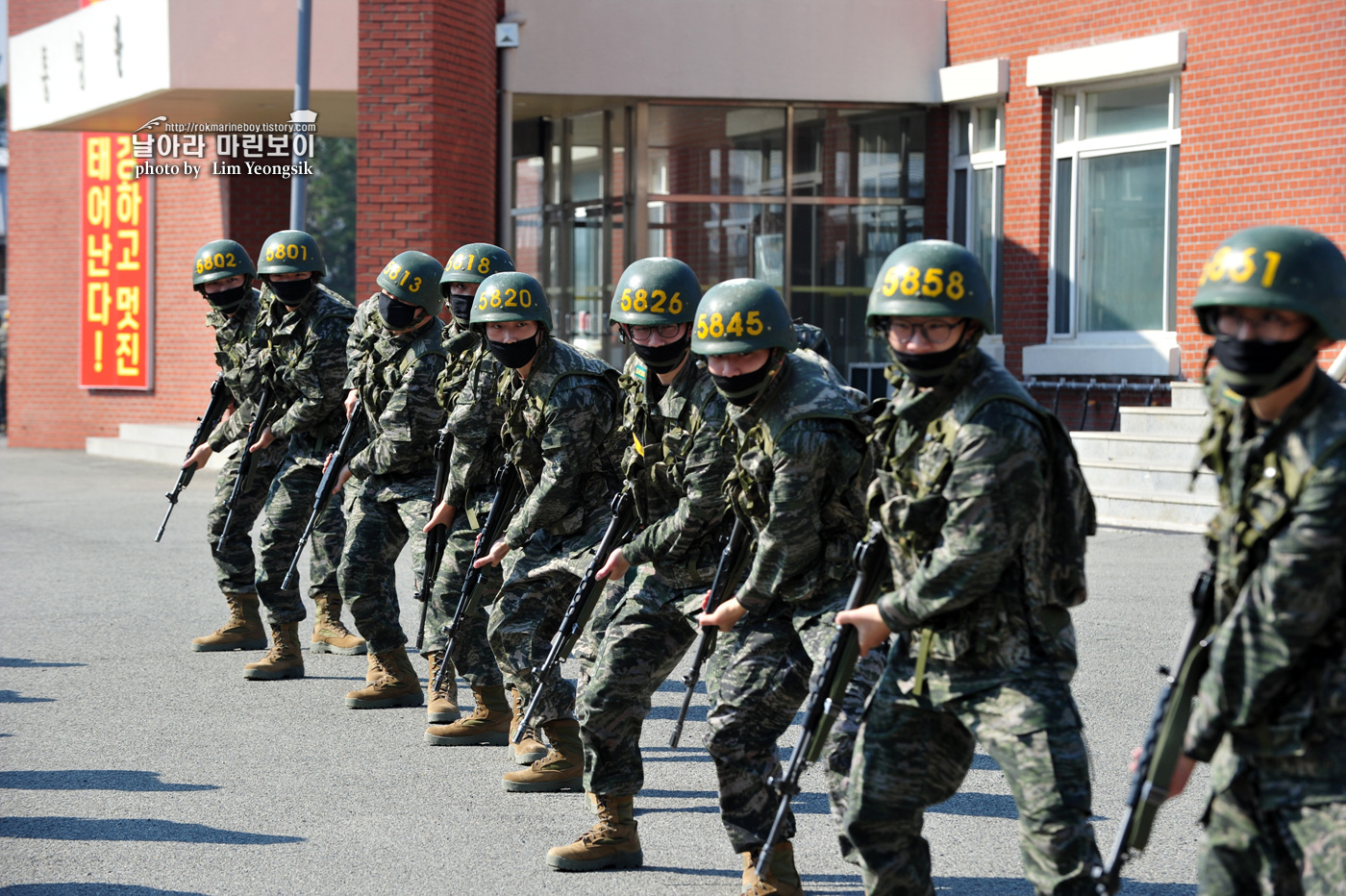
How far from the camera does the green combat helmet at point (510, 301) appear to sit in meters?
6.42

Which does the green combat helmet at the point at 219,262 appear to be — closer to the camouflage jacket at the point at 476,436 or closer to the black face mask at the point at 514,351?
the camouflage jacket at the point at 476,436

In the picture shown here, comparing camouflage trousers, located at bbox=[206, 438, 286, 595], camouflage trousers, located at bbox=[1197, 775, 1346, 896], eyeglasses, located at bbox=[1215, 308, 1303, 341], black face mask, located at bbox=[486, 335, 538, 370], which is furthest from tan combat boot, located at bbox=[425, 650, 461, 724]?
eyeglasses, located at bbox=[1215, 308, 1303, 341]

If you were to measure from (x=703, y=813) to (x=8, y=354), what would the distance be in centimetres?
2245

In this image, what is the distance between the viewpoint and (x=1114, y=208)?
679 inches

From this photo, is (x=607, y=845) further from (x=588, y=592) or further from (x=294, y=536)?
(x=294, y=536)

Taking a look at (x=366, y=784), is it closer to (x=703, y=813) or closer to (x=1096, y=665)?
(x=703, y=813)

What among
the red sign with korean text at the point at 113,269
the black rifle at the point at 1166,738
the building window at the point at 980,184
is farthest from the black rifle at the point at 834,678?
the red sign with korean text at the point at 113,269

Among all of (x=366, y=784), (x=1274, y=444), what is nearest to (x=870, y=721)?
(x=1274, y=444)

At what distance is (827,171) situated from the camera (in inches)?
767

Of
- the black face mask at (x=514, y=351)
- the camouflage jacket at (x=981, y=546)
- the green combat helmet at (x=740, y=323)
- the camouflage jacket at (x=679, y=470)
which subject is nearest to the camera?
the camouflage jacket at (x=981, y=546)

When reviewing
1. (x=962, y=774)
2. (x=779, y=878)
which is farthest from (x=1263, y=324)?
(x=779, y=878)

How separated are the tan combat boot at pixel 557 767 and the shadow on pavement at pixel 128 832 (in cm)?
105

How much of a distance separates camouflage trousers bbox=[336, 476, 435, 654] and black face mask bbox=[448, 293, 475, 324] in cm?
88

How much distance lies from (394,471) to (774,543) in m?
3.65
